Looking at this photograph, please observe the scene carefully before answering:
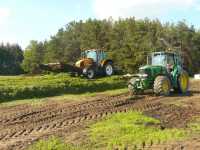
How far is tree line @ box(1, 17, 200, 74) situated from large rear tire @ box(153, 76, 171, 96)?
28.4m

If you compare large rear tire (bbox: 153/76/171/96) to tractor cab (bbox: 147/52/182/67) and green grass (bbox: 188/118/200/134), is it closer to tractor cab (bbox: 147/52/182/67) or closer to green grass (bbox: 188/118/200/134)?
tractor cab (bbox: 147/52/182/67)

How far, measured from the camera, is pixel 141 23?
63312 mm

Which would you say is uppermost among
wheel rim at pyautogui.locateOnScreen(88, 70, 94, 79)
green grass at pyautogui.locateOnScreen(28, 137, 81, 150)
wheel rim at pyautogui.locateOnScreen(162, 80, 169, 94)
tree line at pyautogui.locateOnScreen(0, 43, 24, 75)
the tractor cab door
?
tree line at pyautogui.locateOnScreen(0, 43, 24, 75)

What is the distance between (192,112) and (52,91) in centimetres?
948

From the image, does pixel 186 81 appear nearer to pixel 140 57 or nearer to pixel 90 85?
pixel 90 85

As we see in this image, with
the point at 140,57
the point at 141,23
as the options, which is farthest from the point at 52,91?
the point at 141,23

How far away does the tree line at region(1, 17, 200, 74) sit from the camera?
56.9 m

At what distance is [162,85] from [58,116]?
764 centimetres

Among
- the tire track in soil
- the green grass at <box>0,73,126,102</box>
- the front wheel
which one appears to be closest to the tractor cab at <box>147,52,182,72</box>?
the tire track in soil

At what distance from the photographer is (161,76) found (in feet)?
77.4

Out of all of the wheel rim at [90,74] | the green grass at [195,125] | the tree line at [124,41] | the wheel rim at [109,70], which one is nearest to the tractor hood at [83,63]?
the wheel rim at [90,74]

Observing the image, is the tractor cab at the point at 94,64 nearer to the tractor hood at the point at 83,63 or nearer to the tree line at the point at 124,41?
the tractor hood at the point at 83,63

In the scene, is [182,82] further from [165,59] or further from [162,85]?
[162,85]

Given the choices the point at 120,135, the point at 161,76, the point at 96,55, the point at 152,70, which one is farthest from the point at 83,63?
the point at 120,135
